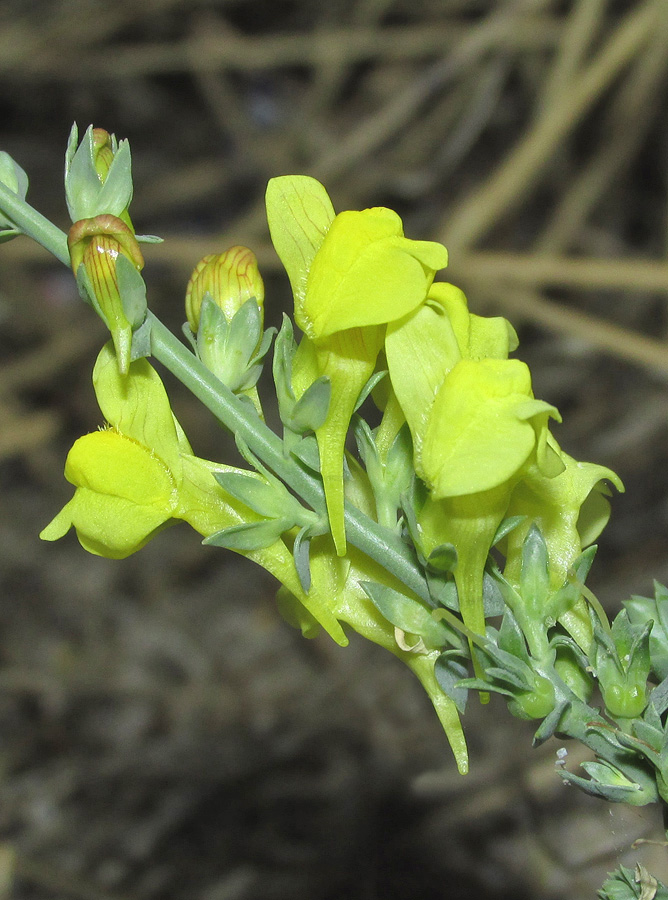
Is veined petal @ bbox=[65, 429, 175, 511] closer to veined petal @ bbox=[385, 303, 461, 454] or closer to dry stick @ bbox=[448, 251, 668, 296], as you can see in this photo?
veined petal @ bbox=[385, 303, 461, 454]

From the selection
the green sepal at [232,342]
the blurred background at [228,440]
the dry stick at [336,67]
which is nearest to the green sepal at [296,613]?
the green sepal at [232,342]

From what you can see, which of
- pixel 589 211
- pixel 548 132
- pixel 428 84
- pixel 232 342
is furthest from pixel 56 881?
pixel 589 211

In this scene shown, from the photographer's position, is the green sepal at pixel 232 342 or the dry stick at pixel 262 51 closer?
the green sepal at pixel 232 342

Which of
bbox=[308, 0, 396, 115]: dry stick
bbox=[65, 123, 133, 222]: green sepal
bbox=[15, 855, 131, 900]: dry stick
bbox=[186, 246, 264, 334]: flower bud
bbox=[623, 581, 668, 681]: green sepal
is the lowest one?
bbox=[15, 855, 131, 900]: dry stick

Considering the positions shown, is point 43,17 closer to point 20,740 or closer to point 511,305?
point 511,305

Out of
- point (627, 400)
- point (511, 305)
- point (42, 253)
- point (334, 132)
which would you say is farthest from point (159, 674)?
point (334, 132)

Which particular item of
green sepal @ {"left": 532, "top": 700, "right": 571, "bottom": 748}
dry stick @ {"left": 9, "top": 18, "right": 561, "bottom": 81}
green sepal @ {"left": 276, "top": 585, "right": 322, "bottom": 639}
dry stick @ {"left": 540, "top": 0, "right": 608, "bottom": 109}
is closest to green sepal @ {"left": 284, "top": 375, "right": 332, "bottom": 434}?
green sepal @ {"left": 276, "top": 585, "right": 322, "bottom": 639}

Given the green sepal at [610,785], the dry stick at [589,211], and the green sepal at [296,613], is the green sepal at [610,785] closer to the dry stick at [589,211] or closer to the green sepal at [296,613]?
the green sepal at [296,613]

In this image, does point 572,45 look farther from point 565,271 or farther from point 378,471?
point 378,471
